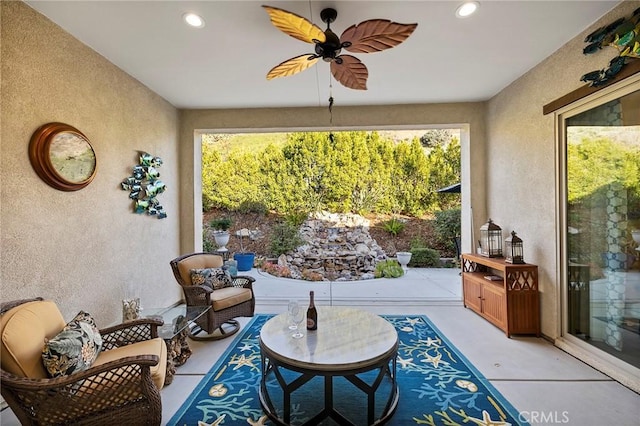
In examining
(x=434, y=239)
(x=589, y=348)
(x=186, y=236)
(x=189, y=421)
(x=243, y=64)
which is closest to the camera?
(x=189, y=421)

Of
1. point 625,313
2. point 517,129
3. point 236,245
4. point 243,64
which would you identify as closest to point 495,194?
point 517,129

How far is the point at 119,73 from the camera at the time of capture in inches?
128

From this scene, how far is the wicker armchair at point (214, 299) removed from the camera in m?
3.07

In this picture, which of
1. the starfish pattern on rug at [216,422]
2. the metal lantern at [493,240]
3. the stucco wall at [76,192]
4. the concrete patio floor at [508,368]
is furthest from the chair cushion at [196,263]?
the metal lantern at [493,240]

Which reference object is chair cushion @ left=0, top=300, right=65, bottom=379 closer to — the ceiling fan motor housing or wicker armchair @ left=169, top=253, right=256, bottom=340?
wicker armchair @ left=169, top=253, right=256, bottom=340

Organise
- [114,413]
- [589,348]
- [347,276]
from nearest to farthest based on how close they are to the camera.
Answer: [114,413]
[589,348]
[347,276]

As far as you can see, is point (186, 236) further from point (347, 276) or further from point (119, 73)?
point (347, 276)

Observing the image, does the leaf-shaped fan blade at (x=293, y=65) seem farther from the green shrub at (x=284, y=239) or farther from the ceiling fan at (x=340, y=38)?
the green shrub at (x=284, y=239)

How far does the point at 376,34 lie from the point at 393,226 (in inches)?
266

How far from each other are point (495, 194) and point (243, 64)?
3724 mm

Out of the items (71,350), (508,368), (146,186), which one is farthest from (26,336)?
(508,368)

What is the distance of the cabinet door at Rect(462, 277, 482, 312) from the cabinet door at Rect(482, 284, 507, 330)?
0.09 metres

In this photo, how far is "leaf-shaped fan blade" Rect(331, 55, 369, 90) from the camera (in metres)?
2.22

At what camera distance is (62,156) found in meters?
2.50
